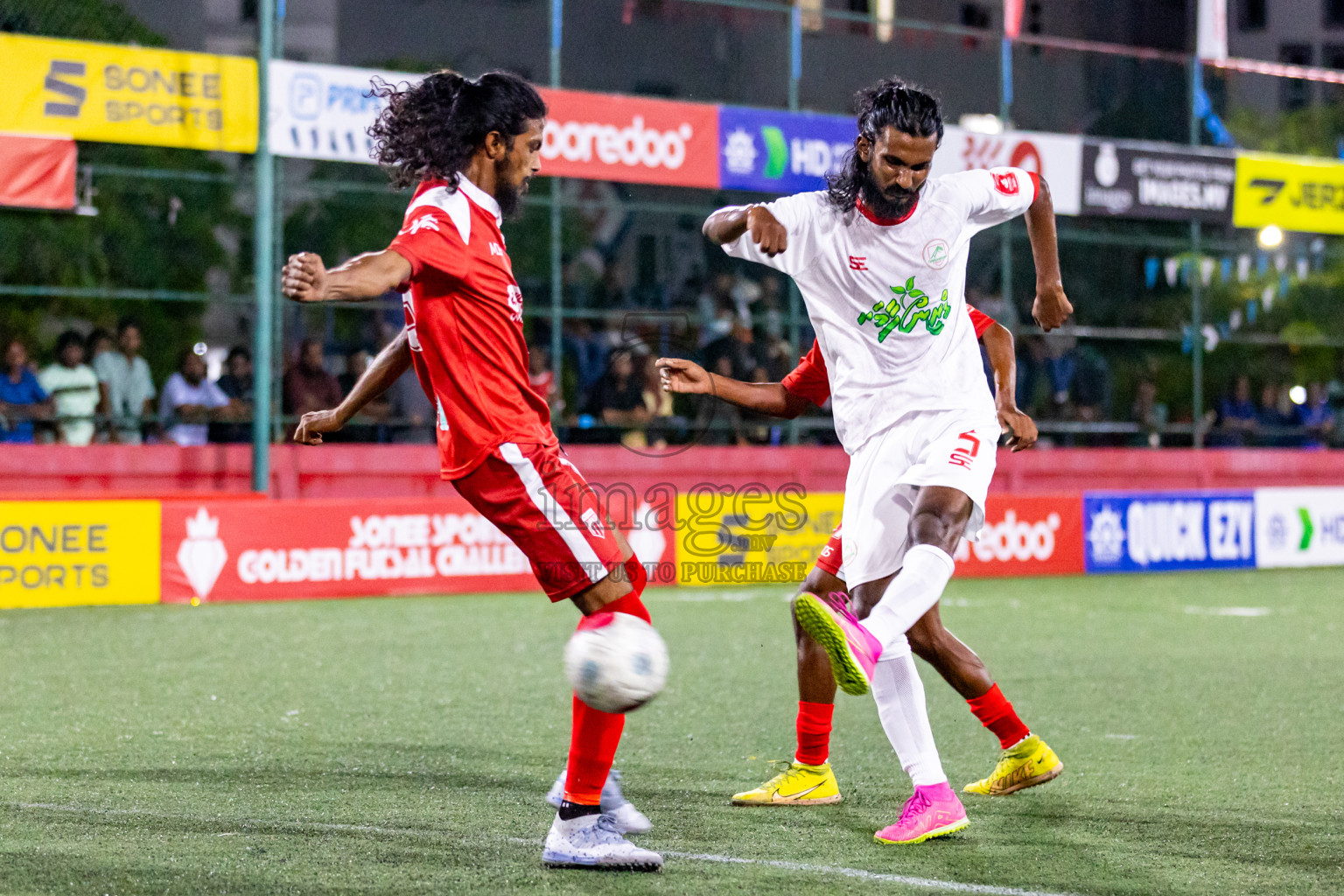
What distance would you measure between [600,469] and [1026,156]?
6855mm

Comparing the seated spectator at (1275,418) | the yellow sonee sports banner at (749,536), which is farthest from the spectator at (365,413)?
the seated spectator at (1275,418)

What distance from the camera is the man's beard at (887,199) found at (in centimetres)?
489

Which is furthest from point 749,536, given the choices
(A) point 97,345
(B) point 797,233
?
(B) point 797,233

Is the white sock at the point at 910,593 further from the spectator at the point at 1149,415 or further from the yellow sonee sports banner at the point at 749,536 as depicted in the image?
the spectator at the point at 1149,415

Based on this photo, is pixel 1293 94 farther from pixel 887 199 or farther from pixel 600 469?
pixel 887 199

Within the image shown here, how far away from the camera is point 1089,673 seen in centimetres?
890

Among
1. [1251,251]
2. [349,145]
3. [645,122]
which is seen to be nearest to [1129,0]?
[1251,251]

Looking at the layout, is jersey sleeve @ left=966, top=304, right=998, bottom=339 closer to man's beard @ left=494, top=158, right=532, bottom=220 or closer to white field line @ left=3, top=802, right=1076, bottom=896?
man's beard @ left=494, top=158, right=532, bottom=220

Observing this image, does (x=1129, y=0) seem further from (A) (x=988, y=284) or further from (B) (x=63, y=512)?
(B) (x=63, y=512)

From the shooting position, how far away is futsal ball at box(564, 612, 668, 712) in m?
4.09

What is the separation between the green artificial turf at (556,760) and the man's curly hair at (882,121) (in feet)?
6.72

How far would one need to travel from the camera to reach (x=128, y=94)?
48.0 ft

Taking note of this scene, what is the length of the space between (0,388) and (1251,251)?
1866cm

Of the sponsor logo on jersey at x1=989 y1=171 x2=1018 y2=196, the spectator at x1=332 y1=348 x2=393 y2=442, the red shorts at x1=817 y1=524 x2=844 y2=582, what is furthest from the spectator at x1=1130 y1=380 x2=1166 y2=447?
the red shorts at x1=817 y1=524 x2=844 y2=582
